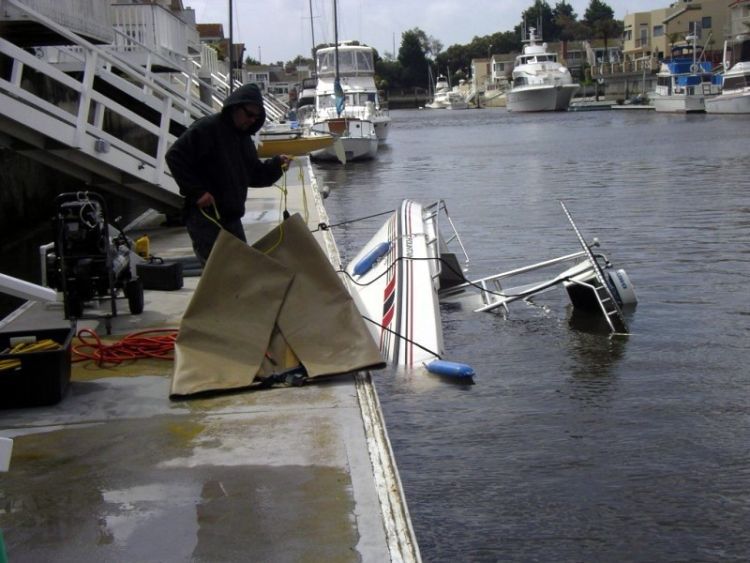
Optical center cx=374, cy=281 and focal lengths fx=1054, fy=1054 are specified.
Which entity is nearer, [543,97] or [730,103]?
[730,103]

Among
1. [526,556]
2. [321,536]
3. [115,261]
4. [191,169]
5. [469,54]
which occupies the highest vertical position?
[469,54]

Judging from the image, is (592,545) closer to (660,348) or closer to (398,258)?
(660,348)

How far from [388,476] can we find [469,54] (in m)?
185

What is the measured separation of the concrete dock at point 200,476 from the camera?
172 inches

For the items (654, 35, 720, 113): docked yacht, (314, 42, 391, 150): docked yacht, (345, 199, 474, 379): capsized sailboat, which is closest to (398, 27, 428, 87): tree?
(654, 35, 720, 113): docked yacht

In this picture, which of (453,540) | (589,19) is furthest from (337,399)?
(589,19)

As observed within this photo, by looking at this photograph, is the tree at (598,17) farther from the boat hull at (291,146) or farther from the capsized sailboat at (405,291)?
the capsized sailboat at (405,291)

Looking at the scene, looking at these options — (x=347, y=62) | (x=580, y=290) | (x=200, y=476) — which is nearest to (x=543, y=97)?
(x=347, y=62)

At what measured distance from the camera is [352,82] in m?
51.2

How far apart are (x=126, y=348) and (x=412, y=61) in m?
172

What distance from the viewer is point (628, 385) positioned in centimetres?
948

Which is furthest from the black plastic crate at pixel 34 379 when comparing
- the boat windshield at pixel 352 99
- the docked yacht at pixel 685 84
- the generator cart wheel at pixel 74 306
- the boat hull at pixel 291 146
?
the docked yacht at pixel 685 84

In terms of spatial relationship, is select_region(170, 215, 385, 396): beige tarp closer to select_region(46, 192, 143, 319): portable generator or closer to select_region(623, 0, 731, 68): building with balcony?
select_region(46, 192, 143, 319): portable generator

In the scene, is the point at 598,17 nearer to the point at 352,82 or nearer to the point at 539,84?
the point at 539,84
